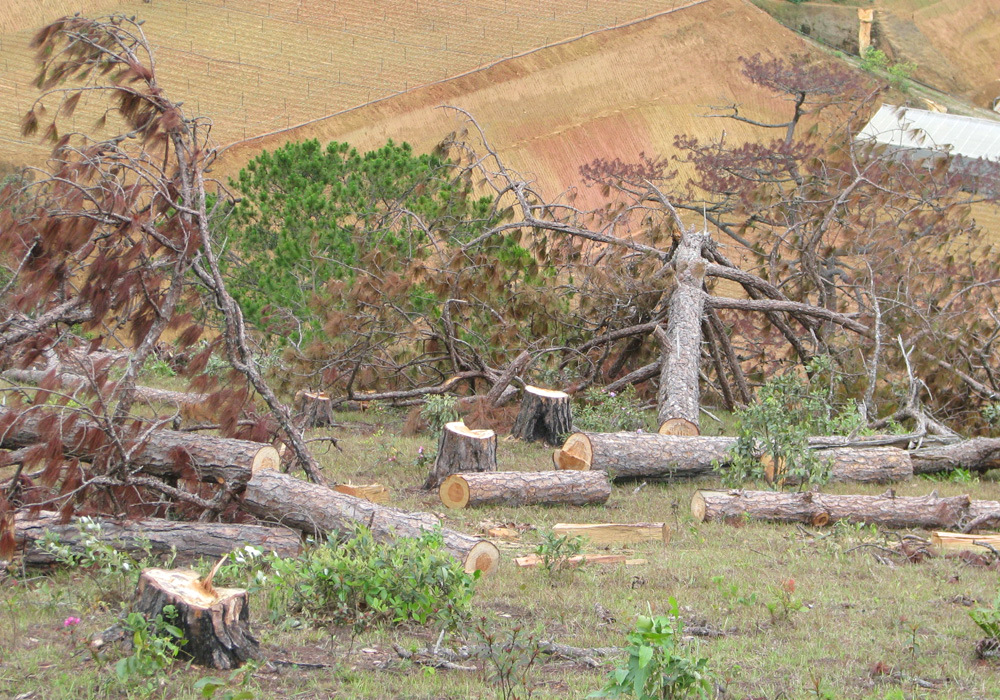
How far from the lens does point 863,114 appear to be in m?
15.1

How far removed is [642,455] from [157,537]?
13.1 feet

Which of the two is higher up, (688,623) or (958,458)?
(958,458)

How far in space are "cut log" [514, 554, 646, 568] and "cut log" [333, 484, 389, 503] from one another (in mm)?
1537

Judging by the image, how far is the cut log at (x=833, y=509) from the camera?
260 inches

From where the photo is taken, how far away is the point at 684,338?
1015cm

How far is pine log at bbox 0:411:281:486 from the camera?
595cm

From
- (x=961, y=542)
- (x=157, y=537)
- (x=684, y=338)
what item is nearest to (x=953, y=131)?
(x=684, y=338)

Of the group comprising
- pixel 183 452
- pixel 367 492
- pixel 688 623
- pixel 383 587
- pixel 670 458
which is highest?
pixel 670 458

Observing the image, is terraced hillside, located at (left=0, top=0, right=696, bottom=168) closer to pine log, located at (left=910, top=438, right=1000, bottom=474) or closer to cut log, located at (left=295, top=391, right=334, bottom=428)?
cut log, located at (left=295, top=391, right=334, bottom=428)

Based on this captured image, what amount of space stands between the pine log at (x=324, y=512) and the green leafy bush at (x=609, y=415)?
406 centimetres

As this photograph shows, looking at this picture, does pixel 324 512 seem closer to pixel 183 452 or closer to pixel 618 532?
pixel 183 452

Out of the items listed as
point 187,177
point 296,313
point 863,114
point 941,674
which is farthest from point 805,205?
point 941,674

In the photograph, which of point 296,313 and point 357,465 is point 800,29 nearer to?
point 296,313

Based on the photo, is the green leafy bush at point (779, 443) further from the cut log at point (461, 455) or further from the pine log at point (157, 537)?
the pine log at point (157, 537)
